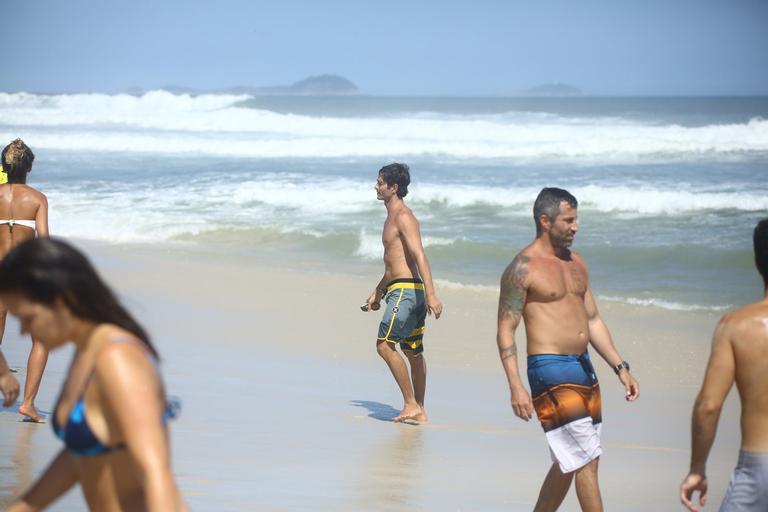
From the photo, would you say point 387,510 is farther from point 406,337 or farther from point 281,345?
point 281,345

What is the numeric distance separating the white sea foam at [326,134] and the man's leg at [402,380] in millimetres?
25388

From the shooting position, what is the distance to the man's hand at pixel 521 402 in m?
5.19

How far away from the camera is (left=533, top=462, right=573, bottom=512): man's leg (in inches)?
204

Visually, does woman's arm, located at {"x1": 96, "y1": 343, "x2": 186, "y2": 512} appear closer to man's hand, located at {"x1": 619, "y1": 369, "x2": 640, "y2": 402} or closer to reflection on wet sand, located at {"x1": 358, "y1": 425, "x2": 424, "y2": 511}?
man's hand, located at {"x1": 619, "y1": 369, "x2": 640, "y2": 402}

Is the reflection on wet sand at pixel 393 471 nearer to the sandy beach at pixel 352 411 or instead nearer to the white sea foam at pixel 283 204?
the sandy beach at pixel 352 411

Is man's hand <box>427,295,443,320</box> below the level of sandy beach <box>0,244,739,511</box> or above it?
above

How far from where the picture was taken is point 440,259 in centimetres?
1636

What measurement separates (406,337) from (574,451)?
307cm

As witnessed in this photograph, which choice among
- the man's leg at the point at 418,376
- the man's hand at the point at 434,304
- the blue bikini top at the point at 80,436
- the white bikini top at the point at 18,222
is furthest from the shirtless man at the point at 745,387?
the white bikini top at the point at 18,222

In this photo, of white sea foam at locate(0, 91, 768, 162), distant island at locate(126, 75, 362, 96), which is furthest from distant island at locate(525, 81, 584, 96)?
white sea foam at locate(0, 91, 768, 162)

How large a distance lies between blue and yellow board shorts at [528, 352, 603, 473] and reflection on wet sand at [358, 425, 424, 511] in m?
1.02

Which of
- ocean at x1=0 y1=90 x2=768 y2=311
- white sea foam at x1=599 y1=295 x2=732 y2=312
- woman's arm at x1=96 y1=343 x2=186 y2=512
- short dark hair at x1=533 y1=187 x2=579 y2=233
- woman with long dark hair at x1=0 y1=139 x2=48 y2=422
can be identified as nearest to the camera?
woman's arm at x1=96 y1=343 x2=186 y2=512

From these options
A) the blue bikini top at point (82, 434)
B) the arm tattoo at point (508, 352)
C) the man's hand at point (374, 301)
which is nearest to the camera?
the blue bikini top at point (82, 434)

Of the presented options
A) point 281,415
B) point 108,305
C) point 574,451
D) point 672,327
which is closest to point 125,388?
point 108,305
